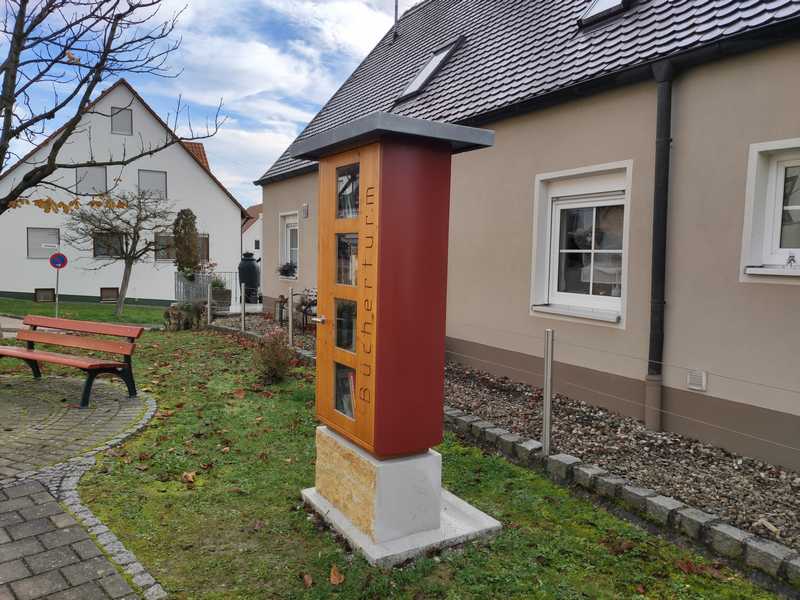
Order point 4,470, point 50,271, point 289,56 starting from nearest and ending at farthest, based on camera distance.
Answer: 1. point 4,470
2. point 289,56
3. point 50,271

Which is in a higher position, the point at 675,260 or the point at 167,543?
the point at 675,260

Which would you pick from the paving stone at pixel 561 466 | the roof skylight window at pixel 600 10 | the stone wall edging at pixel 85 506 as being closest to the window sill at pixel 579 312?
the paving stone at pixel 561 466

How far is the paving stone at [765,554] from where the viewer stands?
3105 mm

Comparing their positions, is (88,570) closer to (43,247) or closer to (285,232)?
(285,232)

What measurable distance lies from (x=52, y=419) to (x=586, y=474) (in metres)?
5.12

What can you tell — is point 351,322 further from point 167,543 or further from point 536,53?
point 536,53

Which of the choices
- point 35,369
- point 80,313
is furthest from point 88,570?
point 80,313

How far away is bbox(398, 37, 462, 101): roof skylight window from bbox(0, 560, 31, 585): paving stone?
8727 millimetres

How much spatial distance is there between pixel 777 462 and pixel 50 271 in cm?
2900

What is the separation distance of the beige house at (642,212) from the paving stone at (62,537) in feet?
8.26

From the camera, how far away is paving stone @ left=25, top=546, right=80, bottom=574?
3.09m

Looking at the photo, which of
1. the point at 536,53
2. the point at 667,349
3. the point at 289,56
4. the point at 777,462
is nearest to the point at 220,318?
the point at 289,56

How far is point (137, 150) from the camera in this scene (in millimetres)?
27172

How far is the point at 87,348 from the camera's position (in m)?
6.65
